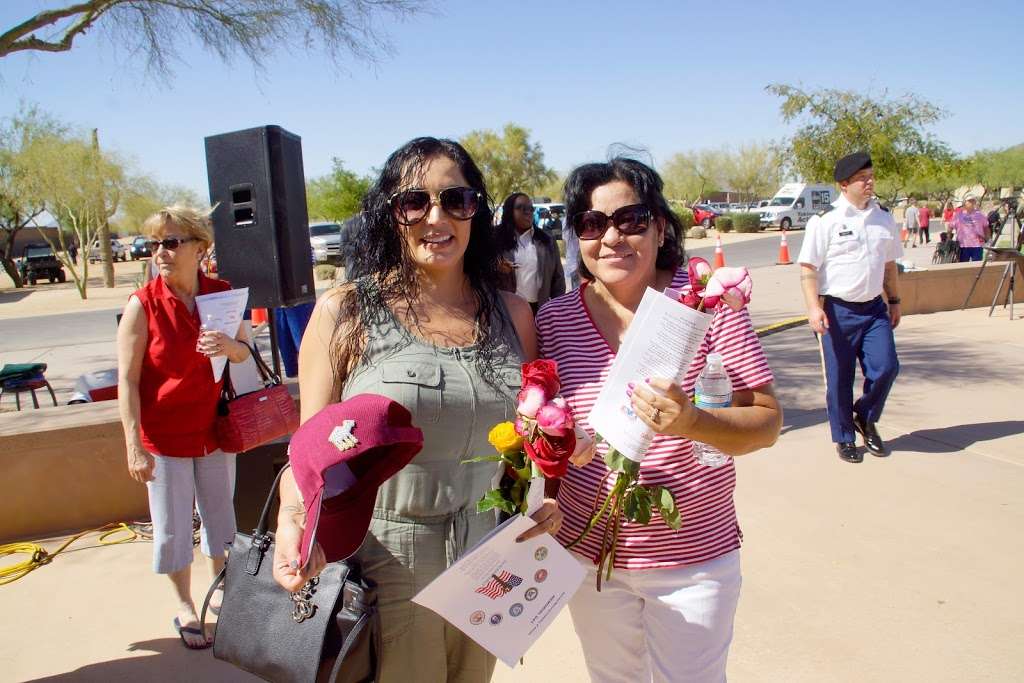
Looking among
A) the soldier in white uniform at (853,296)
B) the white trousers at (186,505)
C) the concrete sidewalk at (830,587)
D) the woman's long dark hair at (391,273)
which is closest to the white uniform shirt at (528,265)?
the soldier in white uniform at (853,296)

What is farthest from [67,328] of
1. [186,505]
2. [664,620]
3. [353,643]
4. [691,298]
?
Result: [691,298]

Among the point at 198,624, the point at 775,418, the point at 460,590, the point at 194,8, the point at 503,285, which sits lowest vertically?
the point at 198,624

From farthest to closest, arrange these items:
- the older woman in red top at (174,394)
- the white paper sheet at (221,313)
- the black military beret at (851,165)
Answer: the black military beret at (851,165)
the white paper sheet at (221,313)
the older woman in red top at (174,394)

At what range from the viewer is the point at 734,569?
1.92 metres

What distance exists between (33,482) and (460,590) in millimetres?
3866

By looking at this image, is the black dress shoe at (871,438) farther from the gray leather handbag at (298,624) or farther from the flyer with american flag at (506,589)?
the gray leather handbag at (298,624)

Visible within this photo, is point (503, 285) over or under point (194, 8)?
under

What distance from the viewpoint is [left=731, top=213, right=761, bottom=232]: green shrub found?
38.3m

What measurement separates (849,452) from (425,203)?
417 cm

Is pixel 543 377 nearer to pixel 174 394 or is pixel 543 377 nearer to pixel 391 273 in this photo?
pixel 391 273

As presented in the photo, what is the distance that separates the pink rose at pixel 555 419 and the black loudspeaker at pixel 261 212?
390cm

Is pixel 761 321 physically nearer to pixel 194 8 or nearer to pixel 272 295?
pixel 272 295

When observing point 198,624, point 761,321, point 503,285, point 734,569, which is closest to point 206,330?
point 198,624

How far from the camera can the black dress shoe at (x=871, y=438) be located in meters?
5.04
